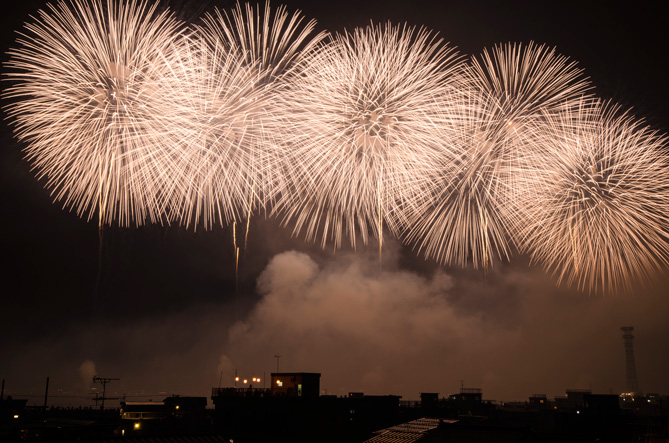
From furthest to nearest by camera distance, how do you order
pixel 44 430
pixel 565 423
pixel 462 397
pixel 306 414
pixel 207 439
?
pixel 462 397
pixel 565 423
pixel 306 414
pixel 44 430
pixel 207 439

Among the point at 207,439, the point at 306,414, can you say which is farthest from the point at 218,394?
the point at 207,439

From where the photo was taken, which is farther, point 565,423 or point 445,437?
point 565,423

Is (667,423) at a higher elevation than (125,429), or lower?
higher

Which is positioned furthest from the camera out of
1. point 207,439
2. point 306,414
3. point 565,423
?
point 565,423

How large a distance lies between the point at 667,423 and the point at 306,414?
2693 centimetres

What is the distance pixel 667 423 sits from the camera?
34062 mm

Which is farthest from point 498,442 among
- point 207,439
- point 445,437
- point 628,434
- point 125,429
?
point 125,429

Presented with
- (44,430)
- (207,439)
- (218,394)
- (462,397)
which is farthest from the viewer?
(462,397)

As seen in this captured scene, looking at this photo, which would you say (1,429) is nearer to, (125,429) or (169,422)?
(125,429)

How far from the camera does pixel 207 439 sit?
1018 inches

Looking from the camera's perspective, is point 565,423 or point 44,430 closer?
point 44,430

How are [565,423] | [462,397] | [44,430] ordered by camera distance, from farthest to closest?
[462,397], [565,423], [44,430]

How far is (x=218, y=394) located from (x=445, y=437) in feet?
92.1

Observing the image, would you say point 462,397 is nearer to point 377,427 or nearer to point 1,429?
point 377,427
